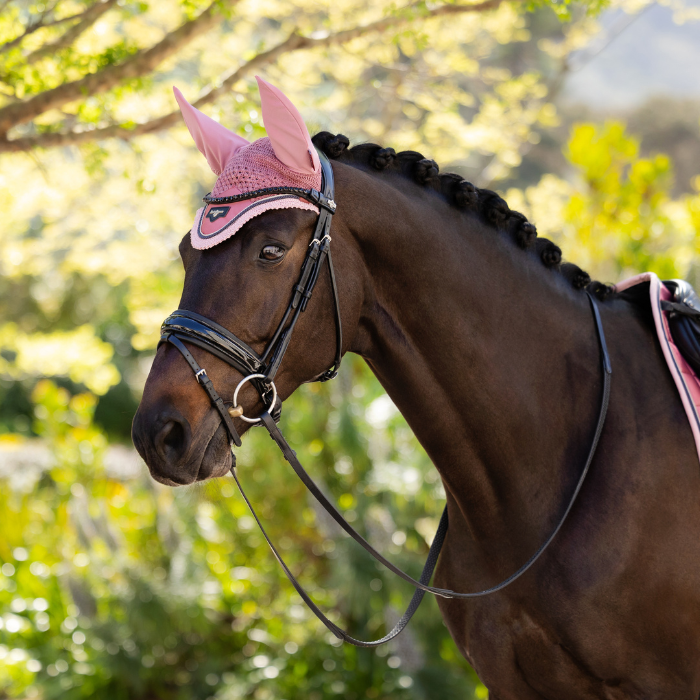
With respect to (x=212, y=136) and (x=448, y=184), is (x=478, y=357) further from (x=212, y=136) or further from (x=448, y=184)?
(x=212, y=136)

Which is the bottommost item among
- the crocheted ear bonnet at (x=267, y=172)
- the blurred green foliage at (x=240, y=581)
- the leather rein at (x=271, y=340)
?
the blurred green foliage at (x=240, y=581)

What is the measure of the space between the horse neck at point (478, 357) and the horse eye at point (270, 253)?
0.24 metres

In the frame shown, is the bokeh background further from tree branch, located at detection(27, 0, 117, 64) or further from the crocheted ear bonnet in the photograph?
the crocheted ear bonnet

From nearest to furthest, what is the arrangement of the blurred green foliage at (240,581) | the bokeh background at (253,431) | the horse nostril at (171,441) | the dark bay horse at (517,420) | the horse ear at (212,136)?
the horse nostril at (171,441) → the dark bay horse at (517,420) → the horse ear at (212,136) → the bokeh background at (253,431) → the blurred green foliage at (240,581)

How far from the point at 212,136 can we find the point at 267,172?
36 centimetres

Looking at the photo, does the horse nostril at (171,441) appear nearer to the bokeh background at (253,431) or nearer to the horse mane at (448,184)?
the horse mane at (448,184)

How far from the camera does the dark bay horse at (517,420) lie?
171 centimetres

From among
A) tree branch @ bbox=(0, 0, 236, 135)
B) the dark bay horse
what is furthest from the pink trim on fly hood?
tree branch @ bbox=(0, 0, 236, 135)

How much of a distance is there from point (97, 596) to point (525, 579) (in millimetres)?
4692

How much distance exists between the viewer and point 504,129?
250 inches

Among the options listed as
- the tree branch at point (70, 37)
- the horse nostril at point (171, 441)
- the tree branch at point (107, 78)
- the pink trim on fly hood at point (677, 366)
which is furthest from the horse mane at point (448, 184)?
the tree branch at point (70, 37)

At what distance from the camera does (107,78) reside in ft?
10.7

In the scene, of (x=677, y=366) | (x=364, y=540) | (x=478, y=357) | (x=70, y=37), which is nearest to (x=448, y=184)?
(x=478, y=357)

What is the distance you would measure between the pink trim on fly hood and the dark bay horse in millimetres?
46
